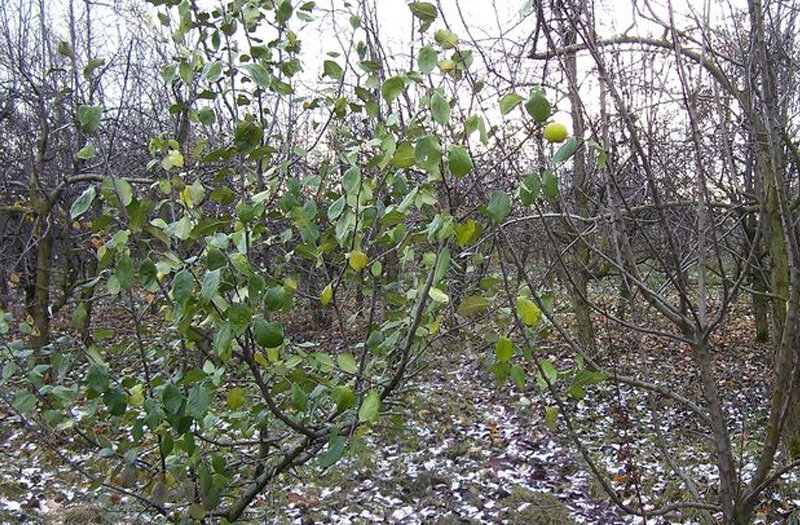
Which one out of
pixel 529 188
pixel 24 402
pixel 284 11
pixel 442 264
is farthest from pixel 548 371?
pixel 24 402

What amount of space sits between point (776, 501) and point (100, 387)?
4409mm

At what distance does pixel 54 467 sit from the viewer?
16.5 feet

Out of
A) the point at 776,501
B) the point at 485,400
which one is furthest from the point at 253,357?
the point at 485,400

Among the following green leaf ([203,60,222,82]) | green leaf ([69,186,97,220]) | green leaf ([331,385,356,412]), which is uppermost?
green leaf ([203,60,222,82])

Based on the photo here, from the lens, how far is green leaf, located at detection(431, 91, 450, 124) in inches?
38.9

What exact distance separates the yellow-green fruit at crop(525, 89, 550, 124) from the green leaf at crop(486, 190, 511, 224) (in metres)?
0.14

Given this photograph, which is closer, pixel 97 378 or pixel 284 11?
pixel 97 378

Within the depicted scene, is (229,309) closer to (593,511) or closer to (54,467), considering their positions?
(593,511)

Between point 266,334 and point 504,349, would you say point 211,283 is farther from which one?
point 504,349

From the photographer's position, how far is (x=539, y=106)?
964 millimetres

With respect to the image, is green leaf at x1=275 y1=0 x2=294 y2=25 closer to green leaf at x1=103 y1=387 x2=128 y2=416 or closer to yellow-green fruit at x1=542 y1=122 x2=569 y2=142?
yellow-green fruit at x1=542 y1=122 x2=569 y2=142

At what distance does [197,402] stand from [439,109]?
29.9 inches

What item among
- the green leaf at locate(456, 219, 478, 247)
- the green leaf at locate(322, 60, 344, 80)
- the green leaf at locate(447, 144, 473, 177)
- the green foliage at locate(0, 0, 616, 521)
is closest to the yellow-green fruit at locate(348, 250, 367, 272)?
the green foliage at locate(0, 0, 616, 521)

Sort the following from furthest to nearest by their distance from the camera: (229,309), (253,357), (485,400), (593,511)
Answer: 1. (485,400)
2. (593,511)
3. (253,357)
4. (229,309)
